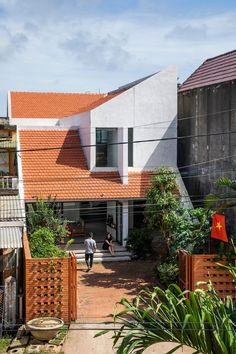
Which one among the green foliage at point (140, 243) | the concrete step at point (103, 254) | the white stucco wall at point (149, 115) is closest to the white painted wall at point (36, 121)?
the white stucco wall at point (149, 115)

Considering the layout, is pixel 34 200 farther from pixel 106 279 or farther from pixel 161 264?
pixel 161 264

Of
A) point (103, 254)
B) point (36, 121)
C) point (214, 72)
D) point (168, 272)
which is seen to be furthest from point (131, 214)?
point (36, 121)

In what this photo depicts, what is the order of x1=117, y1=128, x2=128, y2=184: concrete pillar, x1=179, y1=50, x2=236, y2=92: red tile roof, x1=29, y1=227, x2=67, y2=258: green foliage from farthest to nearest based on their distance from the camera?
x1=117, y1=128, x2=128, y2=184: concrete pillar, x1=179, y1=50, x2=236, y2=92: red tile roof, x1=29, y1=227, x2=67, y2=258: green foliage

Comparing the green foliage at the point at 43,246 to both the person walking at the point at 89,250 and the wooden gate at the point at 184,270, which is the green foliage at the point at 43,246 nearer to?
the wooden gate at the point at 184,270

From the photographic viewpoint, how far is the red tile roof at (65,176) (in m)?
23.7

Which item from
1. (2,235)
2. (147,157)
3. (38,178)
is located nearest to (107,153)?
(147,157)

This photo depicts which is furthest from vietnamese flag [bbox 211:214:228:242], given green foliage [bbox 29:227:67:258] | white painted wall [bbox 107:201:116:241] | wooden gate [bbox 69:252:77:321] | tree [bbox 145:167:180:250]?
white painted wall [bbox 107:201:116:241]

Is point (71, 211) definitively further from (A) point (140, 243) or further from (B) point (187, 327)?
(B) point (187, 327)

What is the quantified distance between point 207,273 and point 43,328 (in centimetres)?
539

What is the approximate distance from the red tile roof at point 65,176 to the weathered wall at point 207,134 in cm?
220

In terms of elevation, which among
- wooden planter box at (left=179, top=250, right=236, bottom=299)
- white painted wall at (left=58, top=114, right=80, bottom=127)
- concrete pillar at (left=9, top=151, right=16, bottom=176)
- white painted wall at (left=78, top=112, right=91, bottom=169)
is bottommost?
wooden planter box at (left=179, top=250, right=236, bottom=299)

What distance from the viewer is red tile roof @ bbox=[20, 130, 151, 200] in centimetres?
2370

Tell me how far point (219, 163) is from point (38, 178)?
26.1 ft

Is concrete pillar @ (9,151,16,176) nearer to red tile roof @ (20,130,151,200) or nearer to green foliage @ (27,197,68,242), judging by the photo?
red tile roof @ (20,130,151,200)
